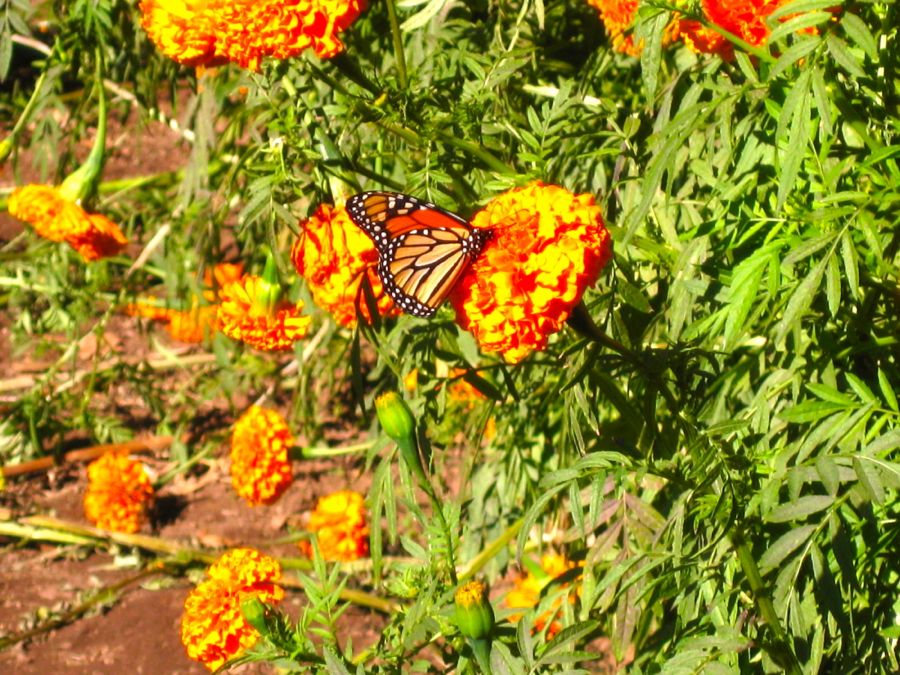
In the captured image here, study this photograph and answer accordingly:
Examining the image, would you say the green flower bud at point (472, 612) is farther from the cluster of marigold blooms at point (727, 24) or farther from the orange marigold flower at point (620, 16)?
the orange marigold flower at point (620, 16)

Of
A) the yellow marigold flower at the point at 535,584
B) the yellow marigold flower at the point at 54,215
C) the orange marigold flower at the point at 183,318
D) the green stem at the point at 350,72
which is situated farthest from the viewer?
the orange marigold flower at the point at 183,318

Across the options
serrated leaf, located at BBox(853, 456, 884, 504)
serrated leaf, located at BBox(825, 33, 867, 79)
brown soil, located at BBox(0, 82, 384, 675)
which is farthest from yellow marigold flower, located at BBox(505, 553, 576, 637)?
serrated leaf, located at BBox(825, 33, 867, 79)

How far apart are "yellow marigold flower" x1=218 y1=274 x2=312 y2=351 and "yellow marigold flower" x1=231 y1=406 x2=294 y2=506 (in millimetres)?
801

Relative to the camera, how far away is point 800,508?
1445mm

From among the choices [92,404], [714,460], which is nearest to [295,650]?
[714,460]

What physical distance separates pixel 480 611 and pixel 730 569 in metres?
0.45

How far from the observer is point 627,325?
194 centimetres

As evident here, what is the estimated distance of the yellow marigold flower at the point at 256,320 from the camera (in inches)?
83.1

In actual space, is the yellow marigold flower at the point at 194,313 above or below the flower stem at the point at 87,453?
above

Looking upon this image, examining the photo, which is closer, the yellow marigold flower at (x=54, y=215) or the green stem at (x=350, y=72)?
the green stem at (x=350, y=72)

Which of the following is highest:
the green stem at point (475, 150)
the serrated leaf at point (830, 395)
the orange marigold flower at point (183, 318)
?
the green stem at point (475, 150)

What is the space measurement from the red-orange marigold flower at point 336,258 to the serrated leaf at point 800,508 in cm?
70

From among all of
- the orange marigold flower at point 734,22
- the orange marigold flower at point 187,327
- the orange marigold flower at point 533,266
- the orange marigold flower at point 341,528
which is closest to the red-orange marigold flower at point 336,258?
the orange marigold flower at point 533,266

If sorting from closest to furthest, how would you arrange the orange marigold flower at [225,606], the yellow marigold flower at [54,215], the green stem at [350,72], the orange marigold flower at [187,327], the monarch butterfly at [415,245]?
1. the monarch butterfly at [415,245]
2. the green stem at [350,72]
3. the orange marigold flower at [225,606]
4. the yellow marigold flower at [54,215]
5. the orange marigold flower at [187,327]
